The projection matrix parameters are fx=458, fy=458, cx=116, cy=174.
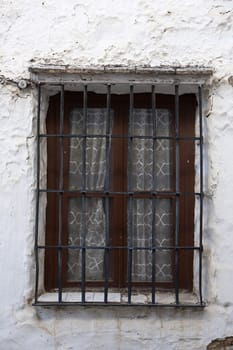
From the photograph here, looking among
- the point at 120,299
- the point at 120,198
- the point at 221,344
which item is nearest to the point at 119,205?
the point at 120,198

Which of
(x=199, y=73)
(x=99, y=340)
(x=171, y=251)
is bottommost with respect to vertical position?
(x=99, y=340)

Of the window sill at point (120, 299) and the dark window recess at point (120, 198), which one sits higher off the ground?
the dark window recess at point (120, 198)

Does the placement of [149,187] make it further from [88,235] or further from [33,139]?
[33,139]

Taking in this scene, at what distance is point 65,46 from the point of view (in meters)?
2.68

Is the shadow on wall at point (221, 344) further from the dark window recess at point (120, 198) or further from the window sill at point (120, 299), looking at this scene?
the dark window recess at point (120, 198)

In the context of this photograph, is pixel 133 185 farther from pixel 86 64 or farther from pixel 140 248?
pixel 86 64

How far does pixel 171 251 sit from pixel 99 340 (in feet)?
2.18

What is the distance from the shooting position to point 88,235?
280 cm

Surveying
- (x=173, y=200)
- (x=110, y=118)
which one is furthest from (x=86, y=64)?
(x=173, y=200)

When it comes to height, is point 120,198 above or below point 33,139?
below

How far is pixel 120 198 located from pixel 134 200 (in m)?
0.09

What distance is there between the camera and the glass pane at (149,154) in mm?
2799

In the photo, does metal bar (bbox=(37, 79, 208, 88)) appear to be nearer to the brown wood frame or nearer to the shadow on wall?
the brown wood frame

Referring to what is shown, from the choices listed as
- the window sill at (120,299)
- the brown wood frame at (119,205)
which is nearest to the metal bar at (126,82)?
the brown wood frame at (119,205)
